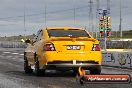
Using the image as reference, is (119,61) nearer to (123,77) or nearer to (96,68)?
(96,68)

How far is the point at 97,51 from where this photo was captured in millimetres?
14336

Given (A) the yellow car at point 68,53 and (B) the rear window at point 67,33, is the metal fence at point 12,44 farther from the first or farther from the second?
(A) the yellow car at point 68,53

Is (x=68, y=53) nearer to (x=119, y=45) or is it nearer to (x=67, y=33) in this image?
(x=67, y=33)

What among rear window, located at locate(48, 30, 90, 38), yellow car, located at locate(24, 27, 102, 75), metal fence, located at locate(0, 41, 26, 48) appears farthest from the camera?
metal fence, located at locate(0, 41, 26, 48)

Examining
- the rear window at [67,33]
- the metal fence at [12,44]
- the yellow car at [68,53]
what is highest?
the rear window at [67,33]

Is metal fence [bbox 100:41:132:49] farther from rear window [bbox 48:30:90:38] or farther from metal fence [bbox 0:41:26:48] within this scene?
rear window [bbox 48:30:90:38]

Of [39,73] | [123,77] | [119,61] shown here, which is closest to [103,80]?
[123,77]

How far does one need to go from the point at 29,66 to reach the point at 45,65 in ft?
8.51

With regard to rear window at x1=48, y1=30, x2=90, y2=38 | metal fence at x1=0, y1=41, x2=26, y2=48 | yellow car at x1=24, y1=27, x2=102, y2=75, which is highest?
rear window at x1=48, y1=30, x2=90, y2=38

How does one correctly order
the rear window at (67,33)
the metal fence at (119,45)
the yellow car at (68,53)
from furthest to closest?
the metal fence at (119,45) < the rear window at (67,33) < the yellow car at (68,53)

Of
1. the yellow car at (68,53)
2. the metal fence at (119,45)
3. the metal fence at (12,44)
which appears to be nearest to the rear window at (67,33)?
the yellow car at (68,53)

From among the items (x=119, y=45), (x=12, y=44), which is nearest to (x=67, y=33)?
(x=119, y=45)

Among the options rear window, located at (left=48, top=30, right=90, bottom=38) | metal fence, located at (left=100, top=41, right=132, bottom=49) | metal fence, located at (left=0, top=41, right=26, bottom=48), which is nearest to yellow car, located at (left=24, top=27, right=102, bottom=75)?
rear window, located at (left=48, top=30, right=90, bottom=38)

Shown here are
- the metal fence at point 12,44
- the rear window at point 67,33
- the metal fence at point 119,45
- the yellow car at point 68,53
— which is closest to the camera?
the yellow car at point 68,53
